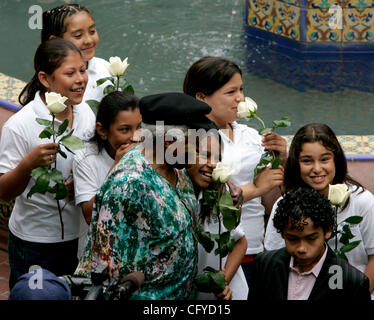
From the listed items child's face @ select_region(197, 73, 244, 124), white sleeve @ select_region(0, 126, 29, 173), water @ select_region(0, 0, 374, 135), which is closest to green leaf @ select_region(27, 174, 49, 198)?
white sleeve @ select_region(0, 126, 29, 173)

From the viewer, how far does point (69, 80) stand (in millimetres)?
4312

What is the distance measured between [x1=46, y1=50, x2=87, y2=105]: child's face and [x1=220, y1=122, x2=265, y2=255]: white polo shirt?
78cm

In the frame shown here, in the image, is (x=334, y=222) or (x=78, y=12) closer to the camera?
(x=334, y=222)

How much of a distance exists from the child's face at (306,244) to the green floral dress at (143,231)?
0.53 meters

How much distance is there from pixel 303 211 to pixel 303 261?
0.72 feet

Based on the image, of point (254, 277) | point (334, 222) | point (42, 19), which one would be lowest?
→ point (254, 277)

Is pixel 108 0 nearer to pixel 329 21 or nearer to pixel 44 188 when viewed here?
pixel 329 21

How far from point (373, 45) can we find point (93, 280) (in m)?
5.90

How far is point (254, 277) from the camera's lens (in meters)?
3.77

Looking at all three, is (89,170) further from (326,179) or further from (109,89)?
(326,179)

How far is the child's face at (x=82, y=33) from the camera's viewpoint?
4.99 meters

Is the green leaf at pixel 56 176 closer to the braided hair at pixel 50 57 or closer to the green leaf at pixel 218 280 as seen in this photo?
the braided hair at pixel 50 57

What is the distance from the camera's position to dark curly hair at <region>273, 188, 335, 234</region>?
3.66m

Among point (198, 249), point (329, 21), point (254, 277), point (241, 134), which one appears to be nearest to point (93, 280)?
point (198, 249)
